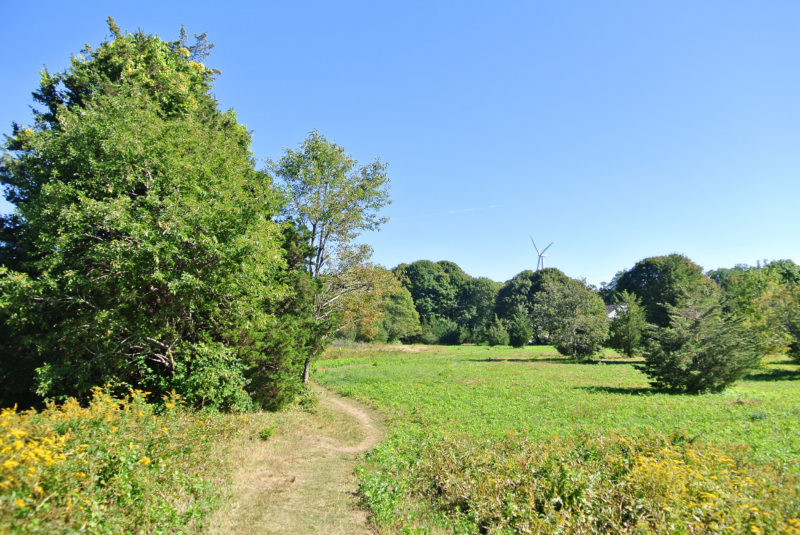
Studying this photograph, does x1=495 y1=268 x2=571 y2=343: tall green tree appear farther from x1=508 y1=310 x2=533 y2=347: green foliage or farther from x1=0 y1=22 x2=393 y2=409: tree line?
x1=0 y1=22 x2=393 y2=409: tree line

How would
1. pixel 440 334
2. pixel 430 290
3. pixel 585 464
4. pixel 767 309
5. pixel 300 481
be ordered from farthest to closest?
pixel 430 290 → pixel 440 334 → pixel 767 309 → pixel 300 481 → pixel 585 464

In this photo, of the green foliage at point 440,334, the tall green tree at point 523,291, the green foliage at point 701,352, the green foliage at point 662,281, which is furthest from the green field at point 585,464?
the green foliage at point 440,334

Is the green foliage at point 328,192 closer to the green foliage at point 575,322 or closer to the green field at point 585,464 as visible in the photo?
the green field at point 585,464

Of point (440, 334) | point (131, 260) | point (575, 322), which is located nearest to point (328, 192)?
point (131, 260)

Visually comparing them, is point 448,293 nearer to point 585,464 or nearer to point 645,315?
point 645,315

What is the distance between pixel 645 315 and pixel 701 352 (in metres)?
33.2

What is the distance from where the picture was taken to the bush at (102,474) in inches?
169

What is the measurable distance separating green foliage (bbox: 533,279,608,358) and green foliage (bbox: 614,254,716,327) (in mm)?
6619

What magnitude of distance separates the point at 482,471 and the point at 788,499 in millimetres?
4800

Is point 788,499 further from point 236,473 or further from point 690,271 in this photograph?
point 690,271

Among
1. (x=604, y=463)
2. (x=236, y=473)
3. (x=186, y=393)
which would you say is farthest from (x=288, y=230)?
(x=604, y=463)

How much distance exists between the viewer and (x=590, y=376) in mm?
28500

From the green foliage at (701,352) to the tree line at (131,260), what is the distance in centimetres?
2049

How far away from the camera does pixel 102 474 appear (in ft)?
18.6
